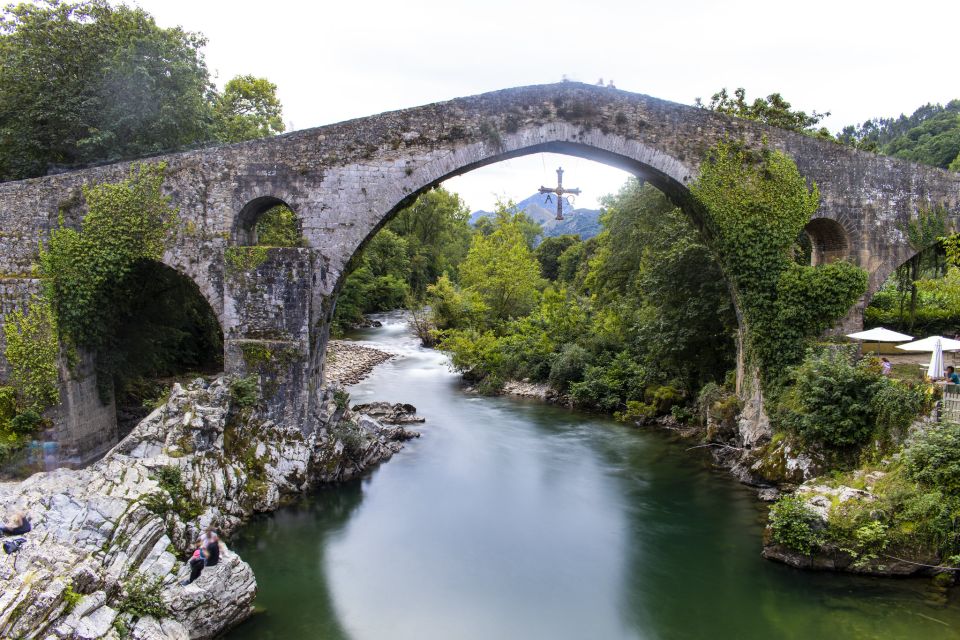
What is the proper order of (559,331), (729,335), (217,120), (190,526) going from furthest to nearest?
(559,331) → (217,120) → (729,335) → (190,526)

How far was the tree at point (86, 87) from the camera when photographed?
12.4 m

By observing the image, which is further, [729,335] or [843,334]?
[729,335]

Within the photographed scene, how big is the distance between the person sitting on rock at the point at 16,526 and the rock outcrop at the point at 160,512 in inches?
4.1

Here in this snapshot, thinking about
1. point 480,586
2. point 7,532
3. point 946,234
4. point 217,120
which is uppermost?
point 217,120

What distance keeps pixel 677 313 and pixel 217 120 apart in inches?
488

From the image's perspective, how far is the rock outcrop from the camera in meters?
5.61

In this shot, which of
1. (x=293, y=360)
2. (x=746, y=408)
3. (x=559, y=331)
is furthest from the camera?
(x=559, y=331)

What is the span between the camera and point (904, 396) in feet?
27.3

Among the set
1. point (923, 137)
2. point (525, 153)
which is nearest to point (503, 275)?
point (525, 153)

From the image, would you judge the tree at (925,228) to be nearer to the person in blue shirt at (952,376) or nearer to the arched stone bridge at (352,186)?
the arched stone bridge at (352,186)

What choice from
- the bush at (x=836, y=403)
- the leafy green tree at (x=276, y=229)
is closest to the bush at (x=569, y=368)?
the bush at (x=836, y=403)

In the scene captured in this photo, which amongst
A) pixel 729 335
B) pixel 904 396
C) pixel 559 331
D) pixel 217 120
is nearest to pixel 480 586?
pixel 904 396

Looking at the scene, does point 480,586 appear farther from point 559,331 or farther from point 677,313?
point 559,331

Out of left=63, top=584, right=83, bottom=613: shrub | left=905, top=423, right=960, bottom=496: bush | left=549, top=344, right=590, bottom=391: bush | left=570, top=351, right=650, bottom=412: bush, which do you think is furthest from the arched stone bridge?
left=549, top=344, right=590, bottom=391: bush
